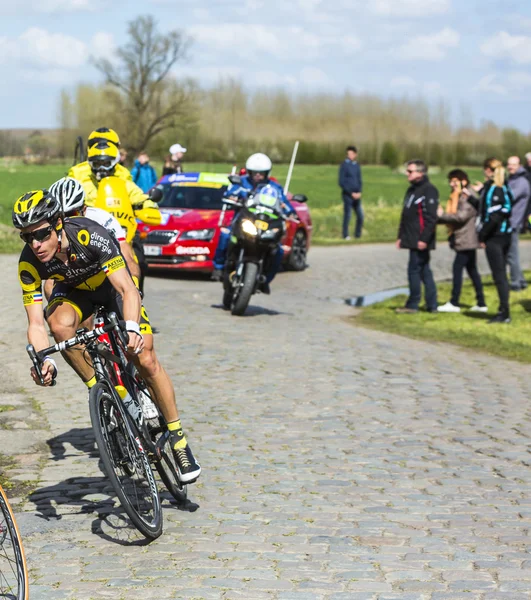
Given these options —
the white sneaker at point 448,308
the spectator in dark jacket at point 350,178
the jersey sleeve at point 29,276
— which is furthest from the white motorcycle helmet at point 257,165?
the spectator in dark jacket at point 350,178

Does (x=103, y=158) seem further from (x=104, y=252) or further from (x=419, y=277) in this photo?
(x=419, y=277)

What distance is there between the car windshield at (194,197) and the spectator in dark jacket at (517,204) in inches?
209

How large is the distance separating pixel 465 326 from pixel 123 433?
9.96m

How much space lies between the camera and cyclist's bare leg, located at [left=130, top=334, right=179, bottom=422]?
20.9 feet

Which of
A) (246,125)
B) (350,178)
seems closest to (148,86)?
(246,125)

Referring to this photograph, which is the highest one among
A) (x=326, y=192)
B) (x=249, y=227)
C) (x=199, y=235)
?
(x=249, y=227)

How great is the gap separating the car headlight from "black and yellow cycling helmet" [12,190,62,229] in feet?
46.1

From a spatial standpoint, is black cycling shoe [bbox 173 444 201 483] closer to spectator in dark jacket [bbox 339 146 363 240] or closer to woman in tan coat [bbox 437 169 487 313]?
woman in tan coat [bbox 437 169 487 313]

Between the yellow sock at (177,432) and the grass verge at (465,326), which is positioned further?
the grass verge at (465,326)

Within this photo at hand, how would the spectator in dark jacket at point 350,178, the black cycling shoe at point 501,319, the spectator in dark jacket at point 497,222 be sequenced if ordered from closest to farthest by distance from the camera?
the spectator in dark jacket at point 497,222, the black cycling shoe at point 501,319, the spectator in dark jacket at point 350,178

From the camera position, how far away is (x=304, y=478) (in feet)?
24.0

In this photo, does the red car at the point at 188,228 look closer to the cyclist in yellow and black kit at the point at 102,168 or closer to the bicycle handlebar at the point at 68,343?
the cyclist in yellow and black kit at the point at 102,168

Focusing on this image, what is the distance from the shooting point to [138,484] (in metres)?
5.89

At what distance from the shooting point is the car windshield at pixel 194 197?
2092cm
